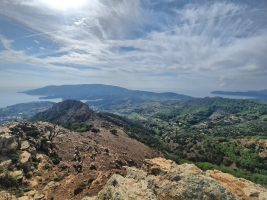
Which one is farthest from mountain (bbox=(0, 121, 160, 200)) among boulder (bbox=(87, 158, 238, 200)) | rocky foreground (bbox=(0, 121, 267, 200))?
boulder (bbox=(87, 158, 238, 200))

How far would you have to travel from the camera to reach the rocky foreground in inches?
917

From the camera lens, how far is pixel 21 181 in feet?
187

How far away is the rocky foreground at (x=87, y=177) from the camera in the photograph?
23281mm

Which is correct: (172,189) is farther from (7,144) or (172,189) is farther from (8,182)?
(7,144)

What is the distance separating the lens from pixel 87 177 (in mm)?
44625

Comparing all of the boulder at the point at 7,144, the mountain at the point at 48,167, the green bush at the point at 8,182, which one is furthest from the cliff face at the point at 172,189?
the boulder at the point at 7,144

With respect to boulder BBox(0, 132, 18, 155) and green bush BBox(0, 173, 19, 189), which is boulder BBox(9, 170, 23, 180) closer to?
green bush BBox(0, 173, 19, 189)

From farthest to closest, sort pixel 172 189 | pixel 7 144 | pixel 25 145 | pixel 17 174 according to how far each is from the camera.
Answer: pixel 25 145, pixel 7 144, pixel 17 174, pixel 172 189

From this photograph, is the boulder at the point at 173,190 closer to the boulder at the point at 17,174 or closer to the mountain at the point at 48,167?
the mountain at the point at 48,167

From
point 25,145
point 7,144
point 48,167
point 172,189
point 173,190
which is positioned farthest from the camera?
point 25,145

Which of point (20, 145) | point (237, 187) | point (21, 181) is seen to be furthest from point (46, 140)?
point (237, 187)

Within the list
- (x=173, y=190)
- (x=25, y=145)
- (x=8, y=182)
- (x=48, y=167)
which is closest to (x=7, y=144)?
(x=25, y=145)

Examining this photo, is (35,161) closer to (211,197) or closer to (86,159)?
(86,159)

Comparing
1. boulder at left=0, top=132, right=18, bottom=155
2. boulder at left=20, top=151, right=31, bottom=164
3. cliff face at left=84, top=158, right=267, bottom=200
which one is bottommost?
boulder at left=20, top=151, right=31, bottom=164
